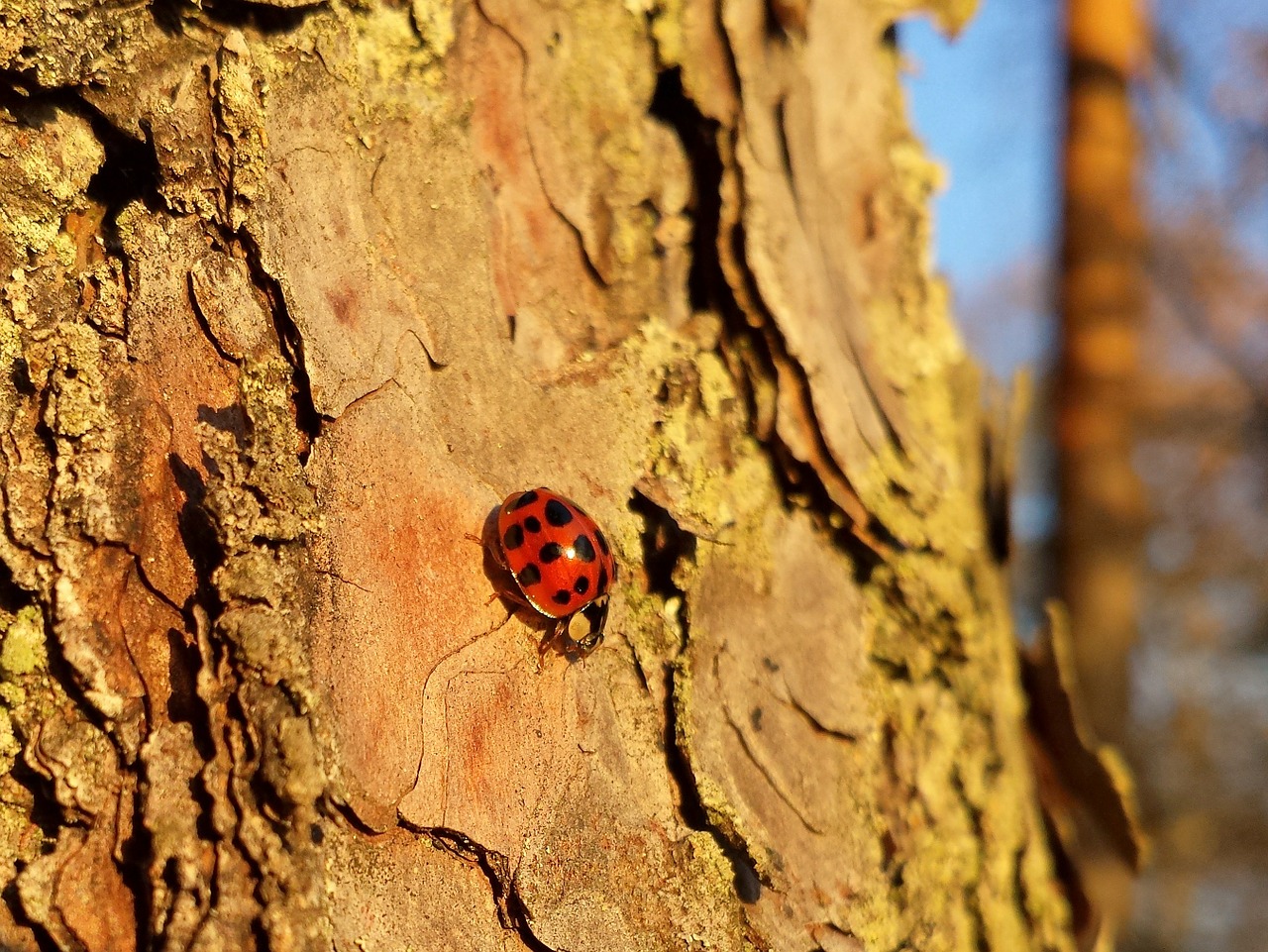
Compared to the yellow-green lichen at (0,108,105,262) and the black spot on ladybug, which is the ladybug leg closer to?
the black spot on ladybug

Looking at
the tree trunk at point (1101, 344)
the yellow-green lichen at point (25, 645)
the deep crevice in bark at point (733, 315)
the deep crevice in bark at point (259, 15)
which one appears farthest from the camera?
the tree trunk at point (1101, 344)

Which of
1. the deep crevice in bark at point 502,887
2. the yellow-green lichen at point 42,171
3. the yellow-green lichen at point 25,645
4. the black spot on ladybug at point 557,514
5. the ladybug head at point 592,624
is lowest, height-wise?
the deep crevice in bark at point 502,887

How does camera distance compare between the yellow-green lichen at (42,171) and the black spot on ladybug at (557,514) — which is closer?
the yellow-green lichen at (42,171)

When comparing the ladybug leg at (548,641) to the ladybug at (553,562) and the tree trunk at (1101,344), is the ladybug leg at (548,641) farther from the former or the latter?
the tree trunk at (1101,344)

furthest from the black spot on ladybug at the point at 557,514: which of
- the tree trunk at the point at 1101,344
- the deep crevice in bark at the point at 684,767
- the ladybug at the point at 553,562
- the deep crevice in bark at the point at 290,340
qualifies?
the tree trunk at the point at 1101,344

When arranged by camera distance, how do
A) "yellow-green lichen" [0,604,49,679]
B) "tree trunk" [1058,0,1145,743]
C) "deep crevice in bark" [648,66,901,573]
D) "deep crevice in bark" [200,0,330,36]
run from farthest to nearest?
"tree trunk" [1058,0,1145,743] < "deep crevice in bark" [648,66,901,573] < "deep crevice in bark" [200,0,330,36] < "yellow-green lichen" [0,604,49,679]

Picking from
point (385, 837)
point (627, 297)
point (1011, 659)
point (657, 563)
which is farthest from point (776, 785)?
point (1011, 659)

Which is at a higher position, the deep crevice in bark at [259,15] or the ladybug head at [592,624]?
the deep crevice in bark at [259,15]

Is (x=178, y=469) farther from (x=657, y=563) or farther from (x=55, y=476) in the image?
(x=657, y=563)

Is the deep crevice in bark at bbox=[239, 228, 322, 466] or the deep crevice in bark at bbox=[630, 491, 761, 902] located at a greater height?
the deep crevice in bark at bbox=[239, 228, 322, 466]

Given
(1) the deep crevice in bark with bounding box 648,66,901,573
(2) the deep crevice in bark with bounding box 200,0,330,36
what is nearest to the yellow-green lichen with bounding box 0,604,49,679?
(2) the deep crevice in bark with bounding box 200,0,330,36
